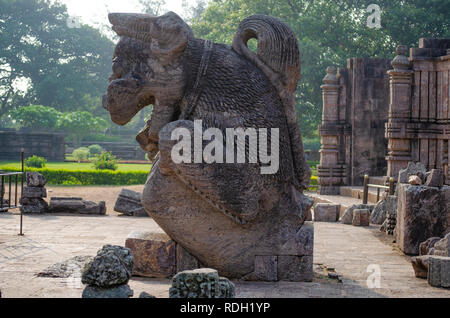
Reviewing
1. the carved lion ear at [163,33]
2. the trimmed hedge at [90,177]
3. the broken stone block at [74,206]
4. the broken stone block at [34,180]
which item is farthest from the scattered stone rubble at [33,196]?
the trimmed hedge at [90,177]

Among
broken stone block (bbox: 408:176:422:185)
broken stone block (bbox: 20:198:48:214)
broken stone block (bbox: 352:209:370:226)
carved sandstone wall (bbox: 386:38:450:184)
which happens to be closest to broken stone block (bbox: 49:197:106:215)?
broken stone block (bbox: 20:198:48:214)

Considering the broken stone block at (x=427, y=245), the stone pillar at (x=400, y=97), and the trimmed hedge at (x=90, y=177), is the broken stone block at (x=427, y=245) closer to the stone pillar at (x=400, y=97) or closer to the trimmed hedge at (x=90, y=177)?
the stone pillar at (x=400, y=97)

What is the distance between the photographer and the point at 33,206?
10.5 meters

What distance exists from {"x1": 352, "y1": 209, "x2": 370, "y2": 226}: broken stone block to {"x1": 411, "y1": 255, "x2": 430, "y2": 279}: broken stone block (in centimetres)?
426

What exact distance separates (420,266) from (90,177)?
15.9 metres

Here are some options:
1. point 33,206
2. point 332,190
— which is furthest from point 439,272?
point 332,190

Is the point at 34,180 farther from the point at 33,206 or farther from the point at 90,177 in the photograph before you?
the point at 90,177

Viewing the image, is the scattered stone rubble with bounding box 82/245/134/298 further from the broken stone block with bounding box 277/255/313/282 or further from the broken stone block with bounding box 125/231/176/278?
the broken stone block with bounding box 277/255/313/282

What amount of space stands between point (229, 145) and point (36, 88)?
137 ft

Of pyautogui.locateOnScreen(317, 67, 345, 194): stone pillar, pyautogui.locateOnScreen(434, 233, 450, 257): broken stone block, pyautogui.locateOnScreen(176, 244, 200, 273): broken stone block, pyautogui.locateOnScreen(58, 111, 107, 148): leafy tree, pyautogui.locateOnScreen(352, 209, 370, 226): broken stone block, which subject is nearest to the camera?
pyautogui.locateOnScreen(176, 244, 200, 273): broken stone block

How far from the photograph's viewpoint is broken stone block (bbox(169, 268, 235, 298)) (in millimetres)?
3092

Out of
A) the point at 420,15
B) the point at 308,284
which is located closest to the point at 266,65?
the point at 308,284
